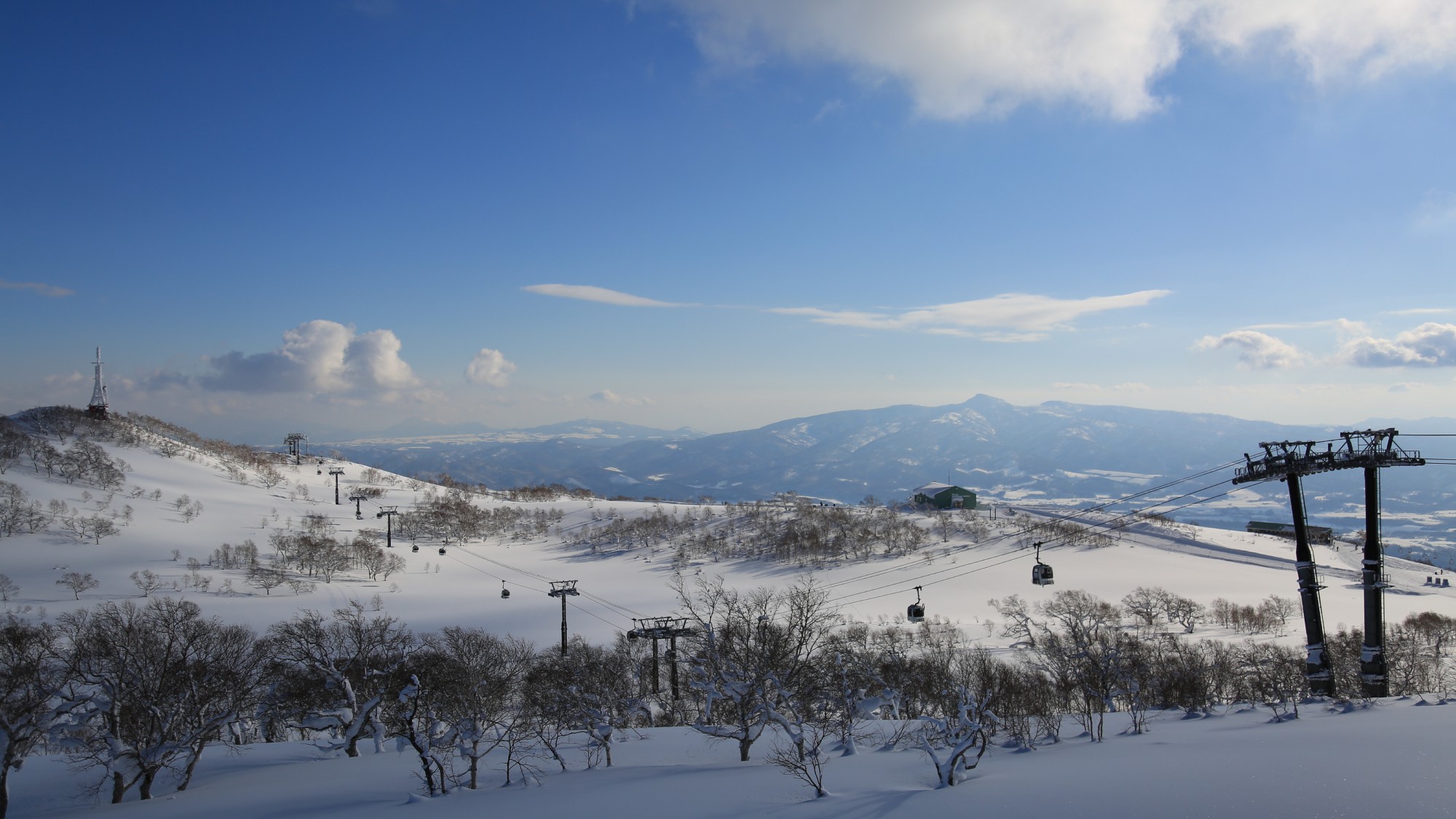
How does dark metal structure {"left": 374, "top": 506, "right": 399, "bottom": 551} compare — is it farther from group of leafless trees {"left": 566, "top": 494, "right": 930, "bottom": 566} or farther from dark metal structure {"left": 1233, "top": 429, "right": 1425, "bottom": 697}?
dark metal structure {"left": 1233, "top": 429, "right": 1425, "bottom": 697}

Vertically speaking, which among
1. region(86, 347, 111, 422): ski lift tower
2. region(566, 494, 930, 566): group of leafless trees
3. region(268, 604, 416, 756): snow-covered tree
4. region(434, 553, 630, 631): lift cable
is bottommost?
region(434, 553, 630, 631): lift cable

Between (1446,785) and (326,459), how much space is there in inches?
7905

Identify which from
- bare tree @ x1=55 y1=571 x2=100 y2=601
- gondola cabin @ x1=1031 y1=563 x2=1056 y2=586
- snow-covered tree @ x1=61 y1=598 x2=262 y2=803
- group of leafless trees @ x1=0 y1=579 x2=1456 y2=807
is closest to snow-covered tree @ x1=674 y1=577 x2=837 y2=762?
group of leafless trees @ x1=0 y1=579 x2=1456 y2=807

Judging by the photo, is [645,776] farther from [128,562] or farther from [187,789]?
[128,562]

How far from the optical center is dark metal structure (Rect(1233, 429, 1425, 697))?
2750cm

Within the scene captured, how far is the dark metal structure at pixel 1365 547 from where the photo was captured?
90.2ft

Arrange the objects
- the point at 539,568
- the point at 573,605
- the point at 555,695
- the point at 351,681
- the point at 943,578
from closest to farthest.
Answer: the point at 555,695
the point at 351,681
the point at 573,605
the point at 943,578
the point at 539,568

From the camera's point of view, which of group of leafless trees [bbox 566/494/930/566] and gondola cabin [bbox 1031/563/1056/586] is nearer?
gondola cabin [bbox 1031/563/1056/586]

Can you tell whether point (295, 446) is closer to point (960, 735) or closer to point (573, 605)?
point (573, 605)

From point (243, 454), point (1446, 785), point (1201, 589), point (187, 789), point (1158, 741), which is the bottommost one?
point (1201, 589)

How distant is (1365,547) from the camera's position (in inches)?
1102

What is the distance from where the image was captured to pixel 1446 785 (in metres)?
13.5

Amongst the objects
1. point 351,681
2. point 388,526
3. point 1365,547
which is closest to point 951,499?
point 388,526

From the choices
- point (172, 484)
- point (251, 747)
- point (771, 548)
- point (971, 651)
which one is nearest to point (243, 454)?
point (172, 484)
